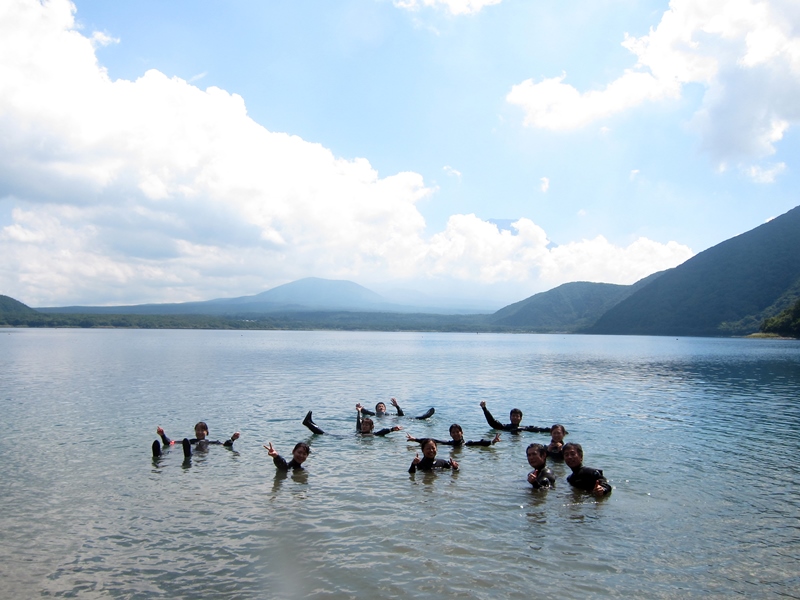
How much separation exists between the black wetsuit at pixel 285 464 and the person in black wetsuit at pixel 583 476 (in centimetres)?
820

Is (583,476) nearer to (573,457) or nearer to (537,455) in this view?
(573,457)

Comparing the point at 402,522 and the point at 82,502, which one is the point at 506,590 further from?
the point at 82,502

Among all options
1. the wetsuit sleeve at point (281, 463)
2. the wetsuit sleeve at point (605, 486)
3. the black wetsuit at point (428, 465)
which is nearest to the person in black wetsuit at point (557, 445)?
the wetsuit sleeve at point (605, 486)

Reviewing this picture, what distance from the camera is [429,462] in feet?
54.4

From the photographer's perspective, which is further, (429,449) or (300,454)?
(429,449)

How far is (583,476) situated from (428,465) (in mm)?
4641

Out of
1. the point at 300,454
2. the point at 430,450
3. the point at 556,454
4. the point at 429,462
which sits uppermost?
the point at 430,450

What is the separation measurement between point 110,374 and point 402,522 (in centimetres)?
4768

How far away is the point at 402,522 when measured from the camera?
12.3 metres

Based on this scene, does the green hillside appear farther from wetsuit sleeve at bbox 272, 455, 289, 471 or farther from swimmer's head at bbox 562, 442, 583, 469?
wetsuit sleeve at bbox 272, 455, 289, 471

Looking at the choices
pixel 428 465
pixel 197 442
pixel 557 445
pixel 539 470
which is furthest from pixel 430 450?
pixel 197 442

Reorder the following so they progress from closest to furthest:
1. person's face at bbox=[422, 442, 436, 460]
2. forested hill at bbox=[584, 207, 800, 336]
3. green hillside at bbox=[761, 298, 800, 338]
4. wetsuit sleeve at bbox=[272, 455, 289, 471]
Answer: wetsuit sleeve at bbox=[272, 455, 289, 471], person's face at bbox=[422, 442, 436, 460], green hillside at bbox=[761, 298, 800, 338], forested hill at bbox=[584, 207, 800, 336]

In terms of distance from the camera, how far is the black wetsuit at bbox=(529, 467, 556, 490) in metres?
14.9

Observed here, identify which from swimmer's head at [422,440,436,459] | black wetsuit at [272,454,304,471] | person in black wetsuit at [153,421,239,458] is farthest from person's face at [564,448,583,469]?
person in black wetsuit at [153,421,239,458]
